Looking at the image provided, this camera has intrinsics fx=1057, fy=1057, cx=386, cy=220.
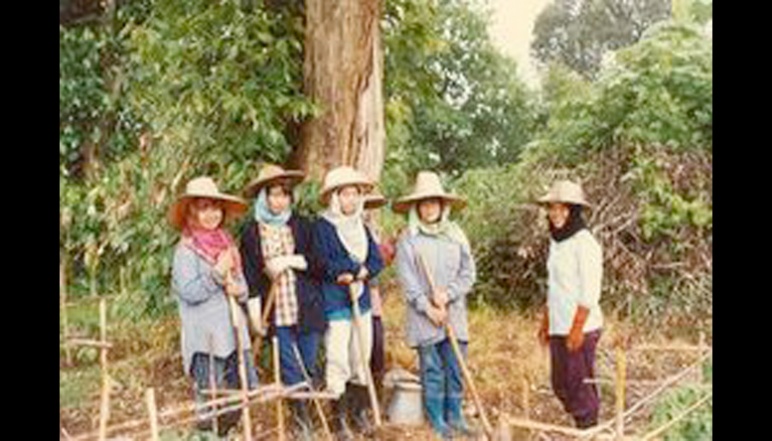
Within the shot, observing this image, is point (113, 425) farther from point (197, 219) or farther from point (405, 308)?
point (405, 308)

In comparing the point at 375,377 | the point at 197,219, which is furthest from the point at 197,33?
the point at 375,377

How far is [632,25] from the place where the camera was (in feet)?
11.9

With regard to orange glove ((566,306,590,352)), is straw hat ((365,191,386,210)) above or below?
above

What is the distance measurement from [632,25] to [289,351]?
5.30ft

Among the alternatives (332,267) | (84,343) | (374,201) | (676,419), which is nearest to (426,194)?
(374,201)

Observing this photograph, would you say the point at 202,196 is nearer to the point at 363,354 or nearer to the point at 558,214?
the point at 363,354

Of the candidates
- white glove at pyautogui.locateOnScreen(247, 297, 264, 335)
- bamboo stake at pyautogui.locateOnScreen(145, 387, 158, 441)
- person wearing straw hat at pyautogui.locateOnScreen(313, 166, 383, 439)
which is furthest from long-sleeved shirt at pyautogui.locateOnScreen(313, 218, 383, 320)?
bamboo stake at pyautogui.locateOnScreen(145, 387, 158, 441)

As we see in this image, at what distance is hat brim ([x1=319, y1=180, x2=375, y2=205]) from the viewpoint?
140 inches

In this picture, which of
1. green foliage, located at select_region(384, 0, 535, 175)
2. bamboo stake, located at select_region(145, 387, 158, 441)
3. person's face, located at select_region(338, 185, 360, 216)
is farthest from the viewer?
green foliage, located at select_region(384, 0, 535, 175)

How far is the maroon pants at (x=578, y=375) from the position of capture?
141 inches

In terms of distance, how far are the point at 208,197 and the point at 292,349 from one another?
580mm

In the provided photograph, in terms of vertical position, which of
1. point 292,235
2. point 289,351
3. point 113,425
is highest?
point 292,235

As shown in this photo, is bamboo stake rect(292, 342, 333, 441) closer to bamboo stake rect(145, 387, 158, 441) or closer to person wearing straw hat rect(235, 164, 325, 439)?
person wearing straw hat rect(235, 164, 325, 439)

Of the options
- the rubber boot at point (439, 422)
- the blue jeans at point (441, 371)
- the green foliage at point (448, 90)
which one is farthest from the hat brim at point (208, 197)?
the rubber boot at point (439, 422)
